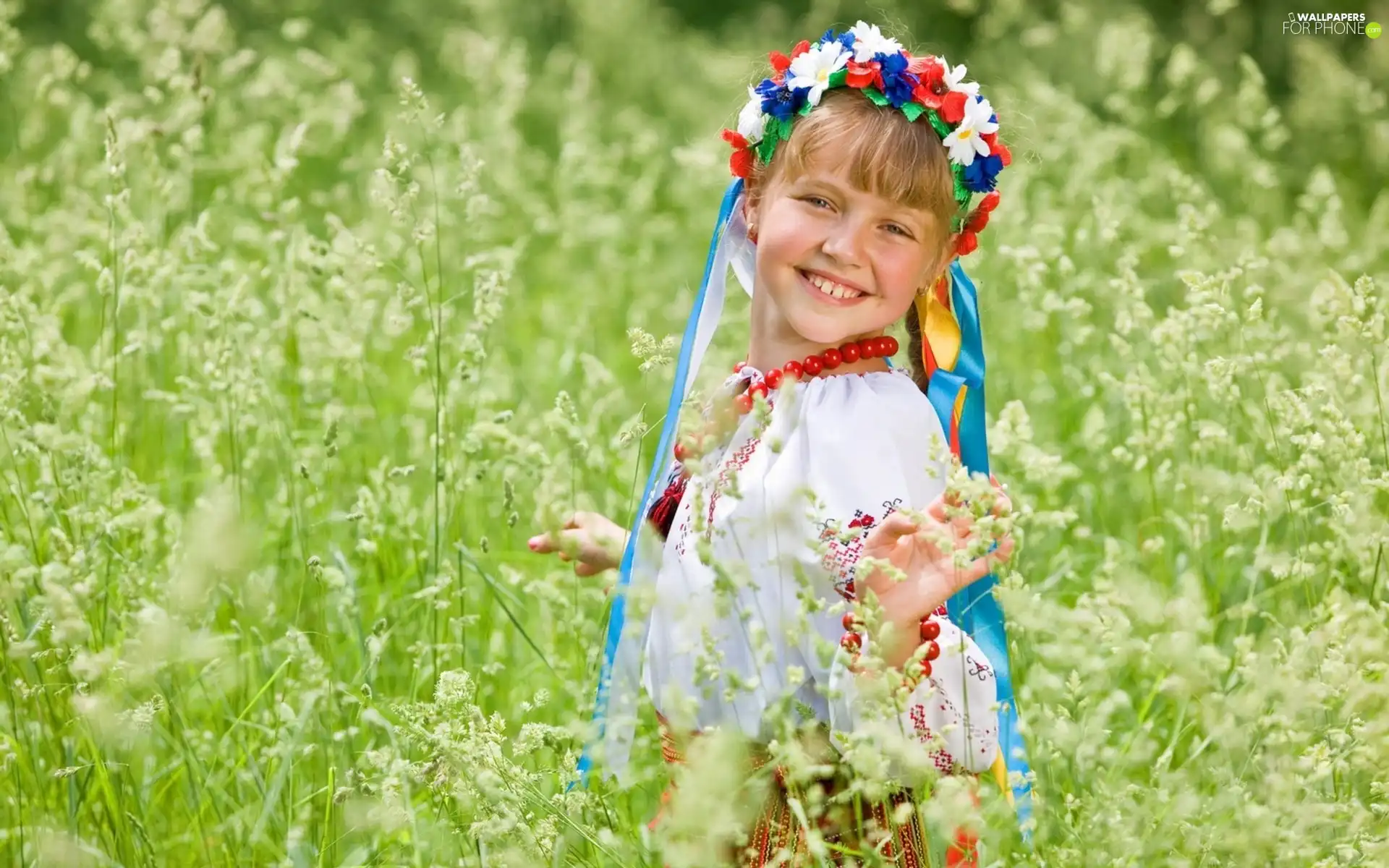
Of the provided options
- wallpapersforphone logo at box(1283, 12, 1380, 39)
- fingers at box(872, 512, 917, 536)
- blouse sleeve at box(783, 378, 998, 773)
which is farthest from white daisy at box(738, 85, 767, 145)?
wallpapersforphone logo at box(1283, 12, 1380, 39)

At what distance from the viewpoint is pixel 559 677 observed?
2.42 metres

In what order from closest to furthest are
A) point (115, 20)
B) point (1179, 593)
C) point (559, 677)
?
1. point (559, 677)
2. point (1179, 593)
3. point (115, 20)

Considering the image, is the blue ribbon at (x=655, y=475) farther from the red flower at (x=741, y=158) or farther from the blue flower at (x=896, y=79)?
the blue flower at (x=896, y=79)

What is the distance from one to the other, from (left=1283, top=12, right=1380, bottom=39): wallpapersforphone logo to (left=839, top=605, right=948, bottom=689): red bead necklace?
5.50 meters

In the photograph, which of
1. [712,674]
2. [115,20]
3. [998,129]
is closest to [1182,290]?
[998,129]

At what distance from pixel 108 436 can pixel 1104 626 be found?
2.06 m

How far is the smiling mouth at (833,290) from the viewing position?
7.11 feet

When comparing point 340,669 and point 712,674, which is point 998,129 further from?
point 340,669

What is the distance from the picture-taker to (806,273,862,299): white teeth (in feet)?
7.11

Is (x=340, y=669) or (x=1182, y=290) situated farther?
(x=1182, y=290)

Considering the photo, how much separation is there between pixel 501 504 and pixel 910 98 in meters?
1.42

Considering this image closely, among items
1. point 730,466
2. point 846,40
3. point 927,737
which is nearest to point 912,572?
point 927,737

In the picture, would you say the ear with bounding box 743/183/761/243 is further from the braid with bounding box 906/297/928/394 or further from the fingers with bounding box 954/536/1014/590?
the fingers with bounding box 954/536/1014/590

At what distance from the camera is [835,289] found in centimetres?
217
